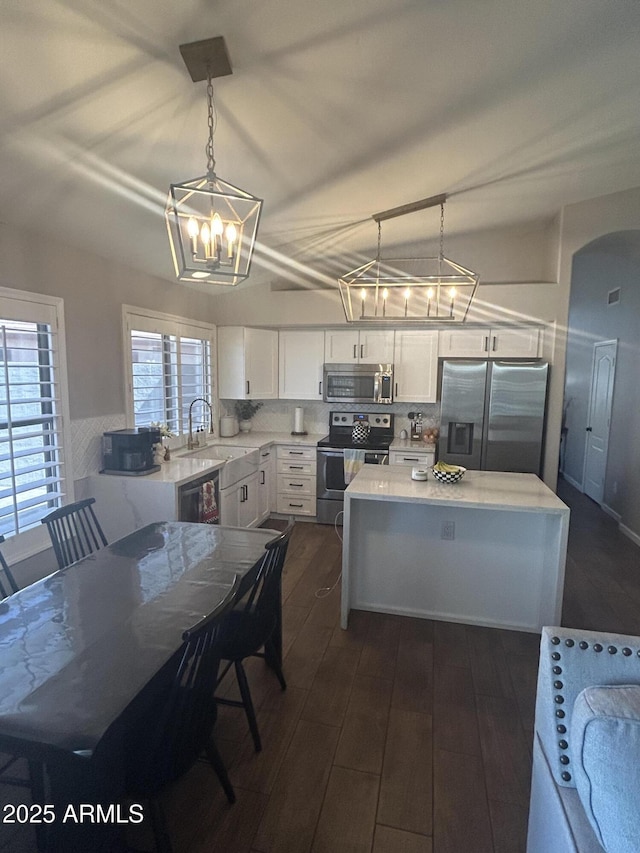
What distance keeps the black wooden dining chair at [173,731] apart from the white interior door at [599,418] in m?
5.75

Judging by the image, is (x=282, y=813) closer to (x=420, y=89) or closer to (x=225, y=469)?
(x=225, y=469)

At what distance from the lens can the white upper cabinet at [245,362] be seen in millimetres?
4855

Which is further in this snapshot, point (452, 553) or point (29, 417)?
point (452, 553)

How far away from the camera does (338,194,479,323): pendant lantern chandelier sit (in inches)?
118

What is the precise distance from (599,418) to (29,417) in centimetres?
632

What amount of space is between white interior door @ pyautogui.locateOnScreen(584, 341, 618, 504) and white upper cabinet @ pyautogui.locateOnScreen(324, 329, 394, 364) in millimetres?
2904

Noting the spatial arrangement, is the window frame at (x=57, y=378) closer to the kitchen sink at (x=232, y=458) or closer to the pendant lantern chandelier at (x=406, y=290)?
the kitchen sink at (x=232, y=458)

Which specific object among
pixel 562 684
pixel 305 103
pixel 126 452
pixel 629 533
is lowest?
pixel 629 533

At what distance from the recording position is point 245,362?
15.9 ft

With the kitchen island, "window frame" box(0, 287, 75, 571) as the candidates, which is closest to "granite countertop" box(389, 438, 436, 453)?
the kitchen island

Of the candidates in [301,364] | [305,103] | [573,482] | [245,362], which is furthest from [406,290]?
[573,482]

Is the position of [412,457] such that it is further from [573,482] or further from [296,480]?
[573,482]

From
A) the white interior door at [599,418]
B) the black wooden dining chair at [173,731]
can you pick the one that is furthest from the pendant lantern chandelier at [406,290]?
the white interior door at [599,418]

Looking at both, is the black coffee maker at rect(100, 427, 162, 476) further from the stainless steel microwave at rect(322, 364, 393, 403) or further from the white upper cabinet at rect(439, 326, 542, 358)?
the white upper cabinet at rect(439, 326, 542, 358)
